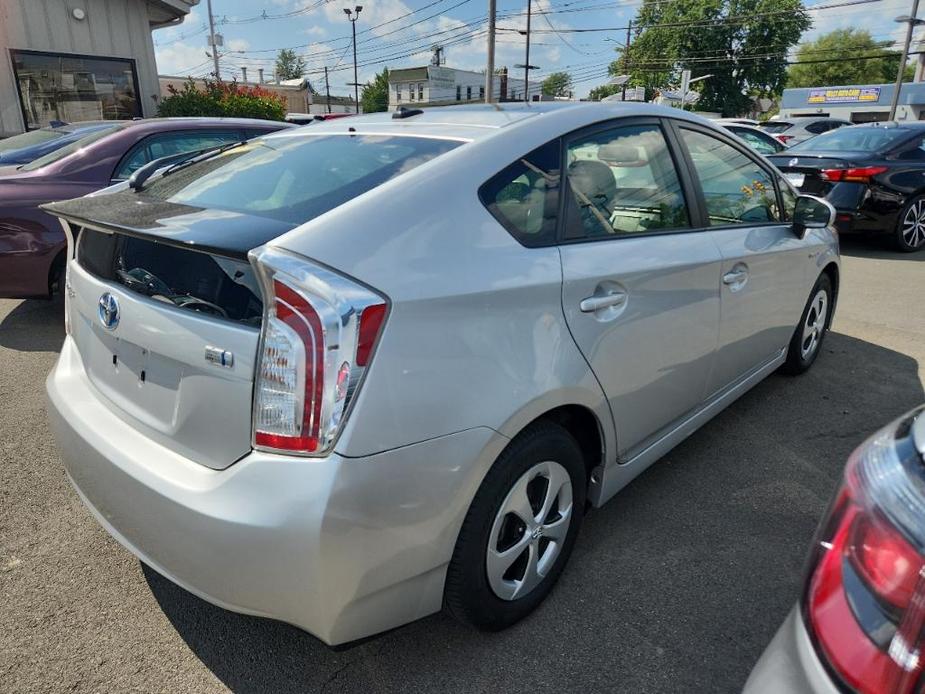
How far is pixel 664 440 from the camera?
2709mm

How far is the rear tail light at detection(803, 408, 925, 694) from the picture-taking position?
881mm

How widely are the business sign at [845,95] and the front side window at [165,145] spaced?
6044 centimetres

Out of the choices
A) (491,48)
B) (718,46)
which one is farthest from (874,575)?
(718,46)

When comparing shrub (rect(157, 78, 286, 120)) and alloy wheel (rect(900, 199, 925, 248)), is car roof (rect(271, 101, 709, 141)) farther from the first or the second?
shrub (rect(157, 78, 286, 120))

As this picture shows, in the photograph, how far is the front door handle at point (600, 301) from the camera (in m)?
Result: 2.08

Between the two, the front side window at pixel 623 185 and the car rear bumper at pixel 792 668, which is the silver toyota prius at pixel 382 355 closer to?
the front side window at pixel 623 185

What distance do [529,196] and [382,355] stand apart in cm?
80

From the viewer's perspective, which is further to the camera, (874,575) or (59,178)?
(59,178)

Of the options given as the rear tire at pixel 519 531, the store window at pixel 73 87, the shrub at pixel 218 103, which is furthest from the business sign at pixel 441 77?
the rear tire at pixel 519 531

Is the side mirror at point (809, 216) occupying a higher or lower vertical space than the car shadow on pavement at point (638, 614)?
higher

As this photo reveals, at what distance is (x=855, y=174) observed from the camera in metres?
7.91

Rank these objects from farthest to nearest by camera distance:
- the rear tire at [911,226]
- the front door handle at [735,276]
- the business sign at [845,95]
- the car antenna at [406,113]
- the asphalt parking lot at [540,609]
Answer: the business sign at [845,95] → the rear tire at [911,226] → the front door handle at [735,276] → the car antenna at [406,113] → the asphalt parking lot at [540,609]

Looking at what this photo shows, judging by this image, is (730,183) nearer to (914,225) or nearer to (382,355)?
(382,355)

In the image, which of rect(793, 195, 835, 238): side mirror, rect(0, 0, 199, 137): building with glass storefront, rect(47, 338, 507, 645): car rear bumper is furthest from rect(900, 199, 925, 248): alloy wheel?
rect(0, 0, 199, 137): building with glass storefront
